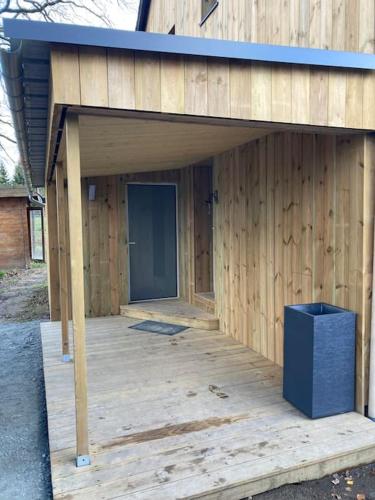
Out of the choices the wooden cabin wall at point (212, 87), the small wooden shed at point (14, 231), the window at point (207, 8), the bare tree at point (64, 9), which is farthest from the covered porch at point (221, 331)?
the bare tree at point (64, 9)

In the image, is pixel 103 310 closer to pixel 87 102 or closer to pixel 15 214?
pixel 87 102

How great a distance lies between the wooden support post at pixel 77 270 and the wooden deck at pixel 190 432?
0.24 m

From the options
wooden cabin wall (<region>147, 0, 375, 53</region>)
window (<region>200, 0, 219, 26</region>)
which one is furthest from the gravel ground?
window (<region>200, 0, 219, 26</region>)

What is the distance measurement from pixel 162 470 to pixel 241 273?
262 centimetres

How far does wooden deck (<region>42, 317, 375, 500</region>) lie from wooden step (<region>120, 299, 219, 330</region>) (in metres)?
1.10

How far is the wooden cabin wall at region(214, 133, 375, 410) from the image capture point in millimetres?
2797

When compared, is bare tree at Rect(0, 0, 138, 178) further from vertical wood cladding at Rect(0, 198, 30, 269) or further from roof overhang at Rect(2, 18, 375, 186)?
roof overhang at Rect(2, 18, 375, 186)

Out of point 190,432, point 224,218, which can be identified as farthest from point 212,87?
point 224,218

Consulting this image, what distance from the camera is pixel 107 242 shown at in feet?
19.8

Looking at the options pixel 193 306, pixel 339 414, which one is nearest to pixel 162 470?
pixel 339 414

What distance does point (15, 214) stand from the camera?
40.9 ft

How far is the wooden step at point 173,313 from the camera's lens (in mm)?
5238

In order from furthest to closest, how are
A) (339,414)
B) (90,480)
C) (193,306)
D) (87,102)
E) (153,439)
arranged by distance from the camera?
(193,306) → (339,414) → (153,439) → (90,480) → (87,102)

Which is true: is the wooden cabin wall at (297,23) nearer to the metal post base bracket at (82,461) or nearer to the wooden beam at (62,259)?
the wooden beam at (62,259)
